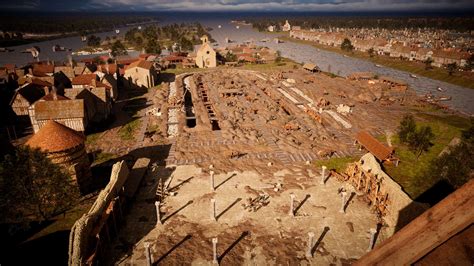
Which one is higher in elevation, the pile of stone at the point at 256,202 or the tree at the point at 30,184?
the tree at the point at 30,184

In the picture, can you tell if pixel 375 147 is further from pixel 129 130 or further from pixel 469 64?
pixel 469 64

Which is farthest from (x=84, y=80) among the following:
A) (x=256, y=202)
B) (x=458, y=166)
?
(x=458, y=166)

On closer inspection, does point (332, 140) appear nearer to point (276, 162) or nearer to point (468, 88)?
point (276, 162)

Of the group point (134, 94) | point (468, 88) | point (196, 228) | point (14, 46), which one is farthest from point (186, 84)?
point (14, 46)

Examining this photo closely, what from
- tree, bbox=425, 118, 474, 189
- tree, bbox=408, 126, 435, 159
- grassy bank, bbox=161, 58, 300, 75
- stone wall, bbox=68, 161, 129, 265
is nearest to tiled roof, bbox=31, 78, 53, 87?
grassy bank, bbox=161, 58, 300, 75

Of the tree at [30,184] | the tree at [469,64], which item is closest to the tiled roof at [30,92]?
the tree at [30,184]

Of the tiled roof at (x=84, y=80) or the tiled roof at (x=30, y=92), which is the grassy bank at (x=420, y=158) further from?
the tiled roof at (x=84, y=80)
